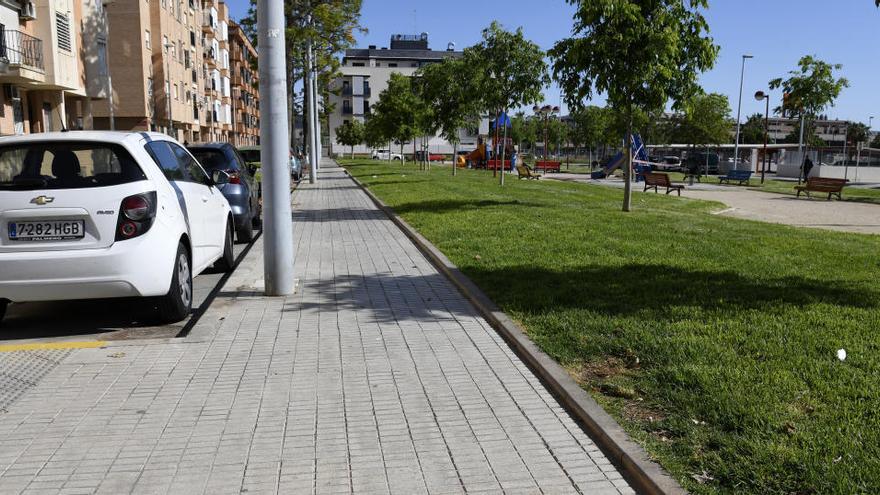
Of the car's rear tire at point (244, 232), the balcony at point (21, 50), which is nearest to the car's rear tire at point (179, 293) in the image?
the car's rear tire at point (244, 232)

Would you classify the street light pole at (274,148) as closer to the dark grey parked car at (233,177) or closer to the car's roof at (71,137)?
the car's roof at (71,137)

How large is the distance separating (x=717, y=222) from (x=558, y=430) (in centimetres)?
1146

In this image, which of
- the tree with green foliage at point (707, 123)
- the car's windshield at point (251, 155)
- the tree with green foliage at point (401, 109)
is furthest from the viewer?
the tree with green foliage at point (707, 123)

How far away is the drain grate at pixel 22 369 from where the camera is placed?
4.66m

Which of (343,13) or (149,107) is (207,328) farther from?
(149,107)

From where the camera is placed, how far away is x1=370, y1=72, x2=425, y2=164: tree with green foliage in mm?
43562

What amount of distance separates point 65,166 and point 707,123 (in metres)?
55.1

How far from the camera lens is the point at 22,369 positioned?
201 inches

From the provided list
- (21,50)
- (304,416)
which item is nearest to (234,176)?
(304,416)

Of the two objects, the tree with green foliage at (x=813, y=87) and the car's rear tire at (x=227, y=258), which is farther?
the tree with green foliage at (x=813, y=87)

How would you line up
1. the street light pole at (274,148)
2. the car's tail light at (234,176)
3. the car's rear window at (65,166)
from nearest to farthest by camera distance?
the car's rear window at (65,166), the street light pole at (274,148), the car's tail light at (234,176)

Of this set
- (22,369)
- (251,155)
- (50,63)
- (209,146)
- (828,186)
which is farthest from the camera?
(50,63)

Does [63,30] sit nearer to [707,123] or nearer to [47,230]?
[47,230]

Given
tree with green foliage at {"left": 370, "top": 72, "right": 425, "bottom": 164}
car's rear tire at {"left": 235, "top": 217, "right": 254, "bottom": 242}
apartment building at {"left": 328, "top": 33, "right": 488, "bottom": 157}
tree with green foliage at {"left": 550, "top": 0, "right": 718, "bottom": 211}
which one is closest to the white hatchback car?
car's rear tire at {"left": 235, "top": 217, "right": 254, "bottom": 242}
